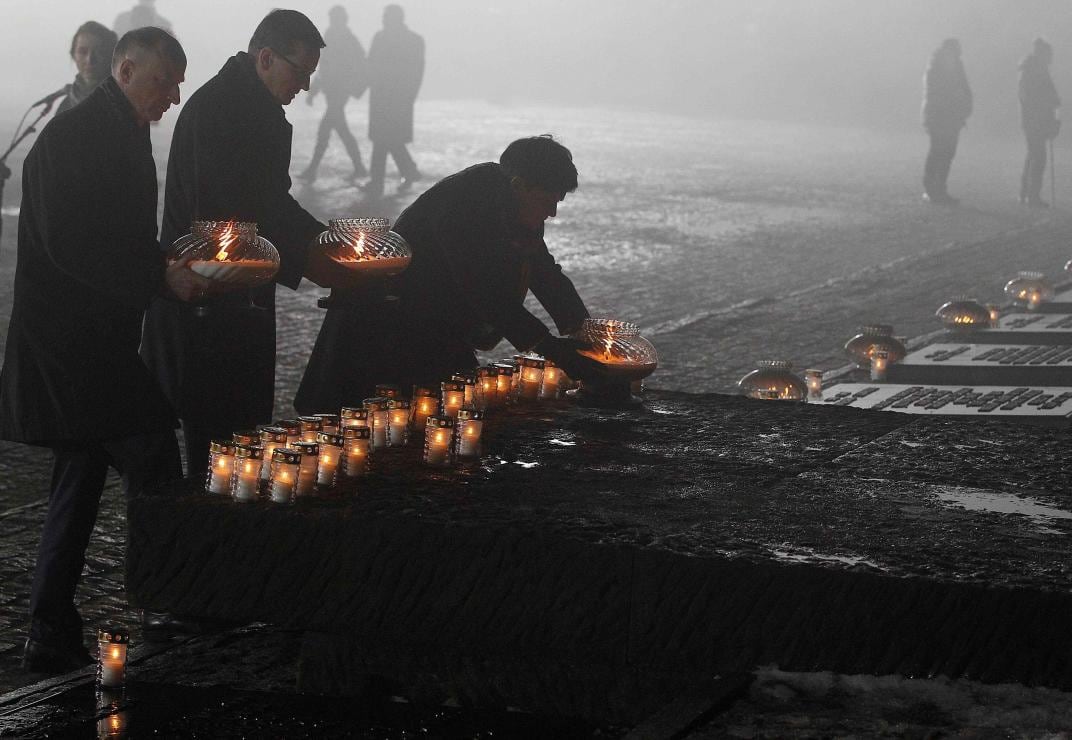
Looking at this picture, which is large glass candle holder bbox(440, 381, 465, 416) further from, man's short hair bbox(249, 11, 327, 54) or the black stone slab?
man's short hair bbox(249, 11, 327, 54)

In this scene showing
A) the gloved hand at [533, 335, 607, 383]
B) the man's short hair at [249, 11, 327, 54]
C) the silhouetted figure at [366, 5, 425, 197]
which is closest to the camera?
the man's short hair at [249, 11, 327, 54]

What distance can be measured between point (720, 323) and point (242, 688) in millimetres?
8138

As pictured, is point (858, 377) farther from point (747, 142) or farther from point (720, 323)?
point (747, 142)

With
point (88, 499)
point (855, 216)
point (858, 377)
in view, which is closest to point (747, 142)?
point (855, 216)

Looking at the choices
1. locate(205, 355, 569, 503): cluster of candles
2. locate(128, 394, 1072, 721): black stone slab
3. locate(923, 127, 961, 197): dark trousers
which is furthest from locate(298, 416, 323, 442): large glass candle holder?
locate(923, 127, 961, 197): dark trousers

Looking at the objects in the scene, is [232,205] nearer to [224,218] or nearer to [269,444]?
[224,218]

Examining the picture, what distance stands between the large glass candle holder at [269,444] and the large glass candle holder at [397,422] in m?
0.52

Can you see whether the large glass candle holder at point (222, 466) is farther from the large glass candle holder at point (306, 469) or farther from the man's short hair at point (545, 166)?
the man's short hair at point (545, 166)

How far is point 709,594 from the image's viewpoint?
3607 mm

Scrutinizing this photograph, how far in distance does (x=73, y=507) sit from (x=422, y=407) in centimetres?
97

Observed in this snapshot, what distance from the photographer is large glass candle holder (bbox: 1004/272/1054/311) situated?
1100cm

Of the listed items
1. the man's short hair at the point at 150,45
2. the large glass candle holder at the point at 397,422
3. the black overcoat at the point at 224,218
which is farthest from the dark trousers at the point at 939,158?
the man's short hair at the point at 150,45

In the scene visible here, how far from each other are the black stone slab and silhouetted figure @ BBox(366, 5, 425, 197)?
1643 centimetres

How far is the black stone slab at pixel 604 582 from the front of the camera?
353cm
